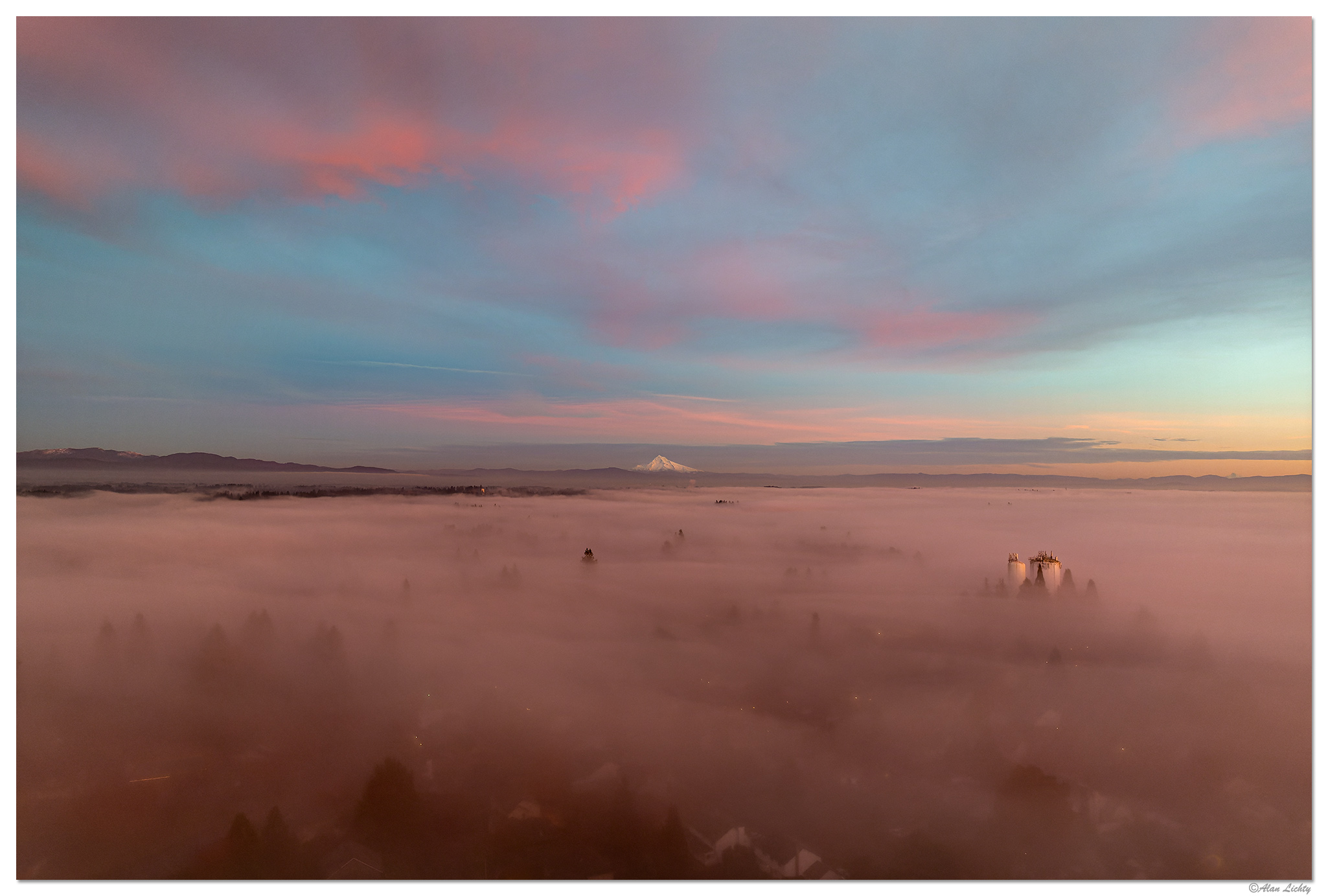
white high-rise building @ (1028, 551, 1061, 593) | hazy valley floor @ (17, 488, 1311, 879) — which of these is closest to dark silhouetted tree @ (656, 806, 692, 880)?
hazy valley floor @ (17, 488, 1311, 879)

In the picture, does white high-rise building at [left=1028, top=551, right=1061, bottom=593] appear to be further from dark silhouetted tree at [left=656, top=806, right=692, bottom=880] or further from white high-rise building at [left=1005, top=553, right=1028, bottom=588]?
dark silhouetted tree at [left=656, top=806, right=692, bottom=880]

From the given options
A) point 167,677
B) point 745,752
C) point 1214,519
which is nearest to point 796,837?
point 745,752

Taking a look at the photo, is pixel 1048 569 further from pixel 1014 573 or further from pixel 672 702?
pixel 672 702

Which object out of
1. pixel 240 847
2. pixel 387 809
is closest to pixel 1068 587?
pixel 387 809

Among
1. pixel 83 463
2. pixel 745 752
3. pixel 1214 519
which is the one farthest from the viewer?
pixel 745 752

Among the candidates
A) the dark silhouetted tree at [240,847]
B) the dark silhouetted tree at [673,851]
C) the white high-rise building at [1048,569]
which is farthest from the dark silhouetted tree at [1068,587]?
the dark silhouetted tree at [240,847]

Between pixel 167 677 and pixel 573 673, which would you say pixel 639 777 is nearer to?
pixel 573 673
